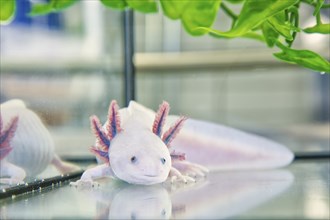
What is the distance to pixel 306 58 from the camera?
66 centimetres

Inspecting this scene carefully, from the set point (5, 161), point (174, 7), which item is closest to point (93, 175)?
point (5, 161)

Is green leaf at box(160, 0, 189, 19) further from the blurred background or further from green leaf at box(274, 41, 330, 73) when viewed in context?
the blurred background

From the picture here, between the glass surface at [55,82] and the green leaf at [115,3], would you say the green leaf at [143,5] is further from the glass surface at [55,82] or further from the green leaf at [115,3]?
the glass surface at [55,82]

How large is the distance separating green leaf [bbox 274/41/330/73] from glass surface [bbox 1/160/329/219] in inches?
6.1

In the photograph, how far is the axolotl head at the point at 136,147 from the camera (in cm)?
65

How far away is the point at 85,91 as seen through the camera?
1.41m

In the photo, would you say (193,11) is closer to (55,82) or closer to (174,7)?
(174,7)

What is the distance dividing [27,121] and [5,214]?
0.32 meters

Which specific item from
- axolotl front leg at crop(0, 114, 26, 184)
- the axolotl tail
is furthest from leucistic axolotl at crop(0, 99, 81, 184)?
the axolotl tail

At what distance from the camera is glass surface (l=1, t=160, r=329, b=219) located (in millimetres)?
439

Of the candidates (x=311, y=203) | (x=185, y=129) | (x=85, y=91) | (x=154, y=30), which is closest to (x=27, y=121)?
(x=185, y=129)

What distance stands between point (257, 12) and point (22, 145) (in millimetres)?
394

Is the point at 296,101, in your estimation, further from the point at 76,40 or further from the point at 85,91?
the point at 85,91

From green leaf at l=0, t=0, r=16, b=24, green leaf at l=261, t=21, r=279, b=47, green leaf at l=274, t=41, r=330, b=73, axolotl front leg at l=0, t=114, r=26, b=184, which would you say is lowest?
axolotl front leg at l=0, t=114, r=26, b=184
